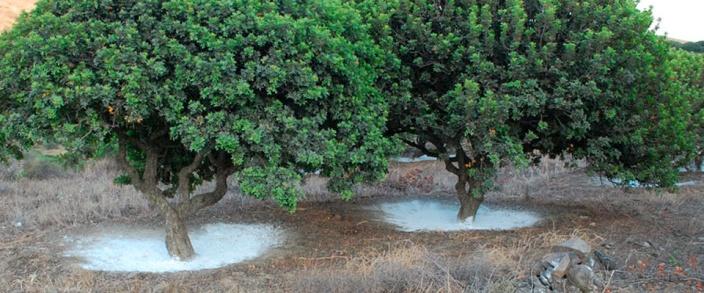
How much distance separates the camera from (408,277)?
6.26 metres

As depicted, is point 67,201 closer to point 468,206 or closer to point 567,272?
point 468,206

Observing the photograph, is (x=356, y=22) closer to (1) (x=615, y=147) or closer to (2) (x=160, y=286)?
(2) (x=160, y=286)

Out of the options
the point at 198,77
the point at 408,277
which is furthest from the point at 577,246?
the point at 198,77

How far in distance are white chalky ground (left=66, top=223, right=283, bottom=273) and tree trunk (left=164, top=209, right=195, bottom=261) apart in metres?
0.09

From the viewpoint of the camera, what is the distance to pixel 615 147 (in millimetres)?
9031

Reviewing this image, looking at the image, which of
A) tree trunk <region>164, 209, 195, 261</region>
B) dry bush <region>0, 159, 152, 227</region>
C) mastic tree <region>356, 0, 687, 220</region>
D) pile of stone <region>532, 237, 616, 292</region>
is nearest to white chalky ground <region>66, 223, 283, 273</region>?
tree trunk <region>164, 209, 195, 261</region>

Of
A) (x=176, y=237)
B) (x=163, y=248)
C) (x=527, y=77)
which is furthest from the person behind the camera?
(x=163, y=248)

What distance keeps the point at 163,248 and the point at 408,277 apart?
3380 mm

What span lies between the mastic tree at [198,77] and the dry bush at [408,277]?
0.82 metres

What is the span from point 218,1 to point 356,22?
58.4 inches

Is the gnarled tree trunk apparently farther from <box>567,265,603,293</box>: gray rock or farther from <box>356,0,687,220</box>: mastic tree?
<box>567,265,603,293</box>: gray rock

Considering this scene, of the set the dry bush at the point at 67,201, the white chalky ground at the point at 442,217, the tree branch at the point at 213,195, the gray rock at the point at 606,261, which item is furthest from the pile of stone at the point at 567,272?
the dry bush at the point at 67,201

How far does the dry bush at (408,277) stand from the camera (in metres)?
6.14

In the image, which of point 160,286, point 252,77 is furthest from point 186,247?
point 252,77
